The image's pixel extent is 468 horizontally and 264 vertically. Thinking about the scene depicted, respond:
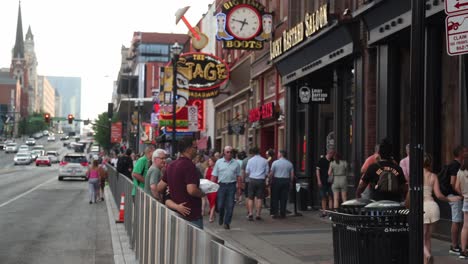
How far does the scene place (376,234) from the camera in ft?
26.4

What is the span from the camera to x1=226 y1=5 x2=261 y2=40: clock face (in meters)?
27.8

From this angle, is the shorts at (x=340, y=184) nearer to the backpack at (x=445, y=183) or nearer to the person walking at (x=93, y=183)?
the backpack at (x=445, y=183)

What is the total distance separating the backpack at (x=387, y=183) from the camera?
9.67 meters

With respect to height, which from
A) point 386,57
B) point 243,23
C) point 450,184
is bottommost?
point 450,184

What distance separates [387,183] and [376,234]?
5.71 ft

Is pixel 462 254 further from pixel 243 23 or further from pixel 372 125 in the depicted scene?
pixel 243 23

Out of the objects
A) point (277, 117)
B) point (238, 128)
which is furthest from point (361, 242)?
point (238, 128)

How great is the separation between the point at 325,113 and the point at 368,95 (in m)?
5.27

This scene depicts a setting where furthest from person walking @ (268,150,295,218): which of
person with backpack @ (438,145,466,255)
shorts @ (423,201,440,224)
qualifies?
A: shorts @ (423,201,440,224)

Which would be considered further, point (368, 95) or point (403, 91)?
point (368, 95)

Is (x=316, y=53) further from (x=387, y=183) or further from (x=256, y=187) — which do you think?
(x=387, y=183)

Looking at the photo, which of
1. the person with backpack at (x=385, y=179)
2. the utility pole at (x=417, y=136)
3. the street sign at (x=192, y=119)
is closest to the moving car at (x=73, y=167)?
the street sign at (x=192, y=119)

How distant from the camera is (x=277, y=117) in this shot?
28.2 m

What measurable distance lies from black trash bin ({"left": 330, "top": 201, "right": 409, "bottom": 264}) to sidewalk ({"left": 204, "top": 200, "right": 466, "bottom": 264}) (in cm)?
385
